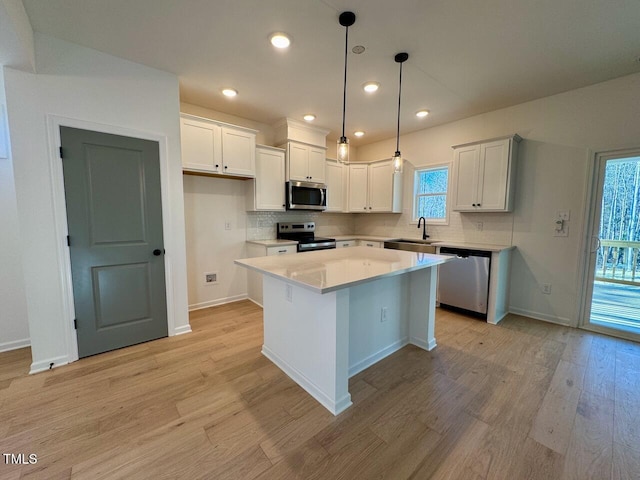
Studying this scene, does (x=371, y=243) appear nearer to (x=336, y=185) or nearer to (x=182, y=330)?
(x=336, y=185)

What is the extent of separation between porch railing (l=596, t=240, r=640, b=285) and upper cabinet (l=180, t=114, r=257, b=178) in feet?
16.0

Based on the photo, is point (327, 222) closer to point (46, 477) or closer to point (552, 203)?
point (552, 203)

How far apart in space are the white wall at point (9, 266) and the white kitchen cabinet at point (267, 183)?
238cm

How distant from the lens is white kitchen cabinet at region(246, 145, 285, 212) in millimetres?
3817

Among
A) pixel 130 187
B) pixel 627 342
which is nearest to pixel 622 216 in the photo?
pixel 627 342

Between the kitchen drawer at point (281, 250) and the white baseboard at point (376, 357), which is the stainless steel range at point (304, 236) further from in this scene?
the white baseboard at point (376, 357)

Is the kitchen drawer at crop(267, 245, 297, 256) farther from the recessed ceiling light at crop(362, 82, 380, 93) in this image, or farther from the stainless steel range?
the recessed ceiling light at crop(362, 82, 380, 93)

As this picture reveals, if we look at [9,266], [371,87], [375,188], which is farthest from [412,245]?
[9,266]

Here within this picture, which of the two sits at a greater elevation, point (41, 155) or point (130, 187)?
point (41, 155)

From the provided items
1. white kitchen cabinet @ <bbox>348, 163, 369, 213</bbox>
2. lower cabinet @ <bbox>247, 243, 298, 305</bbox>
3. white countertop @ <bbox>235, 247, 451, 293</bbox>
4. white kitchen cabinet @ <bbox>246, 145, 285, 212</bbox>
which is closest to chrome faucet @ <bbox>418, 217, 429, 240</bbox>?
white kitchen cabinet @ <bbox>348, 163, 369, 213</bbox>

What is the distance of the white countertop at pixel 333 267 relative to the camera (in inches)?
60.5

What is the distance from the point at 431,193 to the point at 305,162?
7.24 feet

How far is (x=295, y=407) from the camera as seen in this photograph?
5.89 ft

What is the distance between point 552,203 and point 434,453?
3.29 metres
